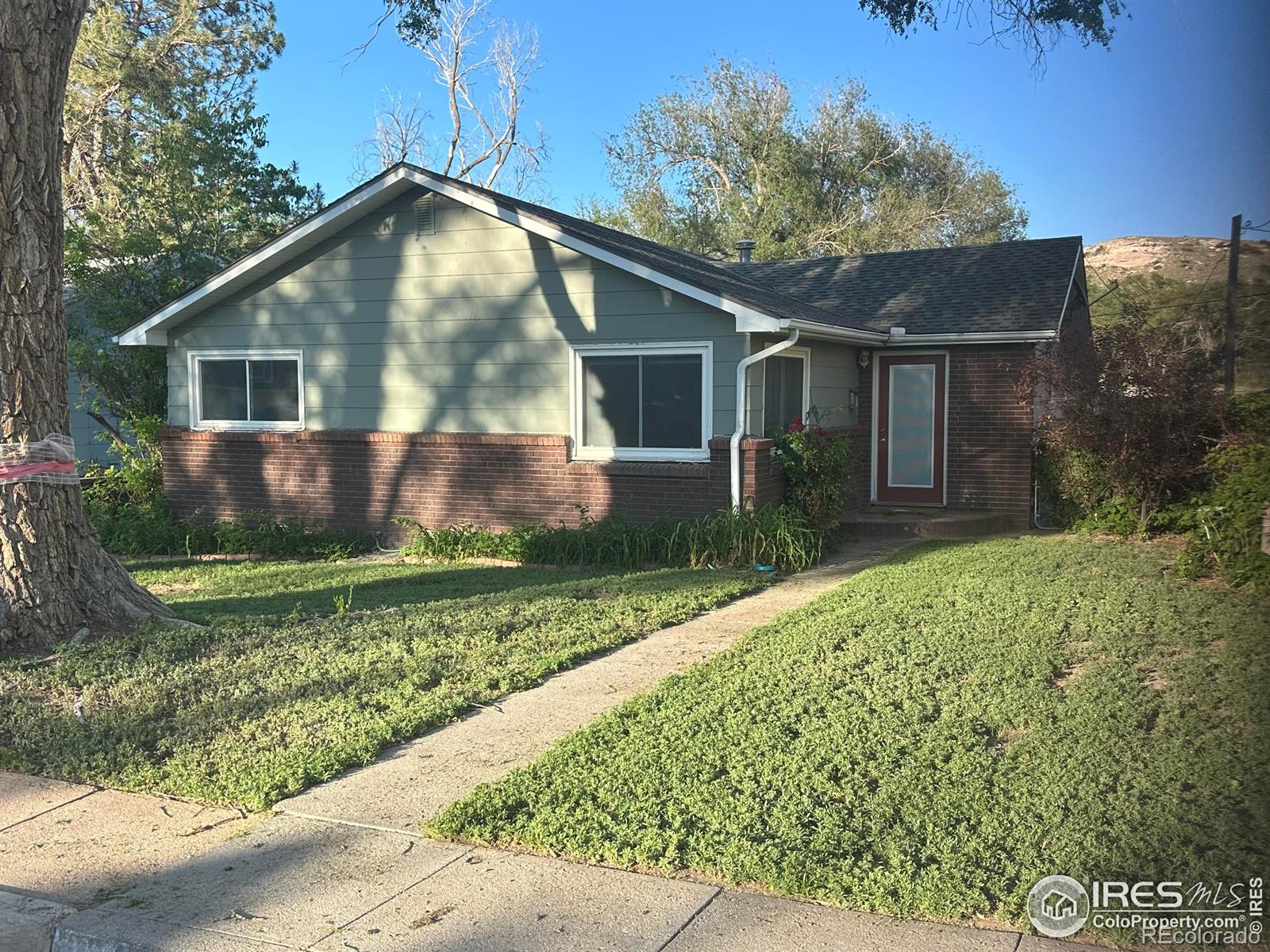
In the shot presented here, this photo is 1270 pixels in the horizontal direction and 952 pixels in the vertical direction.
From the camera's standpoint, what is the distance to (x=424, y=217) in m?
13.2

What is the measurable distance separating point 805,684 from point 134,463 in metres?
12.0

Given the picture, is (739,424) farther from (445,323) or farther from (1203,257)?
(1203,257)

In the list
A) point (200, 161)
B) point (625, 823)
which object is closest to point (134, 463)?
point (200, 161)

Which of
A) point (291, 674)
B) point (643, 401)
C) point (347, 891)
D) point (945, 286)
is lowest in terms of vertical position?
point (347, 891)

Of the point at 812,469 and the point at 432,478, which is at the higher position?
the point at 812,469

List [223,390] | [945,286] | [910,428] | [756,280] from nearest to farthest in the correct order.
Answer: [223,390], [910,428], [945,286], [756,280]

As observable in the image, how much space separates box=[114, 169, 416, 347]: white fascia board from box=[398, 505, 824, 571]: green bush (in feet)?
14.0

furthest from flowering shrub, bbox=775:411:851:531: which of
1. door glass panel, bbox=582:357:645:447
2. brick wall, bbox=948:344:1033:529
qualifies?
brick wall, bbox=948:344:1033:529

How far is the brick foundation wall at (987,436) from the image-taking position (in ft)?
47.0

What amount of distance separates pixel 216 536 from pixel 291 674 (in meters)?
7.52

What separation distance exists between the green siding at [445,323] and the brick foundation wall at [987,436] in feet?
13.7

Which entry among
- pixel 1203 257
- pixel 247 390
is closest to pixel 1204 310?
pixel 1203 257

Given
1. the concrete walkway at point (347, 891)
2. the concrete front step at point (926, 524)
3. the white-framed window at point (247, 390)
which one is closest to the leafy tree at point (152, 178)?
the white-framed window at point (247, 390)

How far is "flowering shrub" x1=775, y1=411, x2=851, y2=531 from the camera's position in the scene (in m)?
12.2
